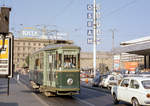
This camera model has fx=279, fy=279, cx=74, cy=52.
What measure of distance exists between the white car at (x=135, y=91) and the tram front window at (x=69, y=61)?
3218 millimetres

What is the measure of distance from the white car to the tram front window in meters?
3.22

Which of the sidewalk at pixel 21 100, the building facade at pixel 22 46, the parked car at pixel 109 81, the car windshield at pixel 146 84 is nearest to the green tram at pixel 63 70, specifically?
the sidewalk at pixel 21 100

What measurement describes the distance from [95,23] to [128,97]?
24.8 m

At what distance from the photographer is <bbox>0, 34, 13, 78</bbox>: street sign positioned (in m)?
6.10

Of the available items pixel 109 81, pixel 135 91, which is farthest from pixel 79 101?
pixel 109 81

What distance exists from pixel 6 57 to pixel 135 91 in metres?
7.63

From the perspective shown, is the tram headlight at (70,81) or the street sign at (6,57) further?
the tram headlight at (70,81)

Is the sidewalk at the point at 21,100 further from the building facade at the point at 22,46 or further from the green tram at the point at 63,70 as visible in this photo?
the building facade at the point at 22,46

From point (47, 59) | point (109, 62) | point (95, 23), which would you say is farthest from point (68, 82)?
point (109, 62)

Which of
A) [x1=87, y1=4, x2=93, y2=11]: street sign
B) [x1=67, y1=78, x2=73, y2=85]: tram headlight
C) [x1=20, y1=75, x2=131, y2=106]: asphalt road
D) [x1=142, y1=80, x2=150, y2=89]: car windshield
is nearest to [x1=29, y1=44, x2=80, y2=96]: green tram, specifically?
[x1=67, y1=78, x2=73, y2=85]: tram headlight

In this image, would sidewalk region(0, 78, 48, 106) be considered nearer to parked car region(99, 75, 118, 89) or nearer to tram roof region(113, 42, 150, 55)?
parked car region(99, 75, 118, 89)

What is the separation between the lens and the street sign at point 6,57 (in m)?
6.10

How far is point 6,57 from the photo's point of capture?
6.23 meters

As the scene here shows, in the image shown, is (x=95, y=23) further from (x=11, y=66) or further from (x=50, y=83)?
(x=11, y=66)
